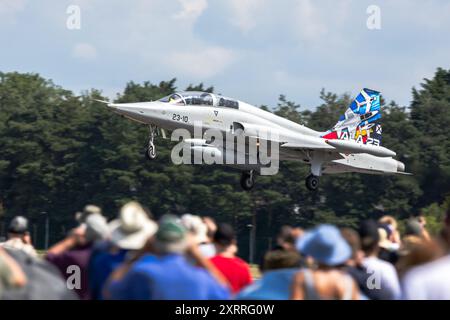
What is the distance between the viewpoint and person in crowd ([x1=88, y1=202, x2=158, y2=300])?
26.0 feet

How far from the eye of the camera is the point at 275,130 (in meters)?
31.8

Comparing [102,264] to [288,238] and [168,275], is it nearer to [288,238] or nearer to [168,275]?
[288,238]

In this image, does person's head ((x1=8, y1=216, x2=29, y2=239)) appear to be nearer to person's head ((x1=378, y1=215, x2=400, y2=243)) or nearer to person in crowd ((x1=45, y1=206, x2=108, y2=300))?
person in crowd ((x1=45, y1=206, x2=108, y2=300))

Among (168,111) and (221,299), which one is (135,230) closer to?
(221,299)

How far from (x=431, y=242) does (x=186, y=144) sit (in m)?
→ 21.5

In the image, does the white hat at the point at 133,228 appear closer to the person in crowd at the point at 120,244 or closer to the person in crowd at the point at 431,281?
the person in crowd at the point at 120,244

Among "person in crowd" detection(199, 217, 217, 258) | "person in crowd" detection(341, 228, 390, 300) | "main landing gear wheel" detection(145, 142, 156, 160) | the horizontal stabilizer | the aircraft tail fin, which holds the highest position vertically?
the aircraft tail fin

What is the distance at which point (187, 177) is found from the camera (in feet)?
200

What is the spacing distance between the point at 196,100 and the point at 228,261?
20.8 metres

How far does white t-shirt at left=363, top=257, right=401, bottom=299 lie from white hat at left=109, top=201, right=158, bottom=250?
2224 millimetres

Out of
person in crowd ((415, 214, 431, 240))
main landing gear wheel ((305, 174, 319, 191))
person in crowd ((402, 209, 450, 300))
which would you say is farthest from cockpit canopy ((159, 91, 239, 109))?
person in crowd ((402, 209, 450, 300))

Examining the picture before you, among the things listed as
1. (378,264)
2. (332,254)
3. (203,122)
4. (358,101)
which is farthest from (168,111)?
(332,254)

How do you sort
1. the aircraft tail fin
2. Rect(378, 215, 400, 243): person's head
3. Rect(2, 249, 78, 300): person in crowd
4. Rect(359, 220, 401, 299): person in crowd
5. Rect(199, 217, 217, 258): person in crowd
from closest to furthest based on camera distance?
Rect(2, 249, 78, 300): person in crowd → Rect(359, 220, 401, 299): person in crowd → Rect(199, 217, 217, 258): person in crowd → Rect(378, 215, 400, 243): person's head → the aircraft tail fin

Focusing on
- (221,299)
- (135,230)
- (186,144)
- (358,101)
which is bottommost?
(221,299)
